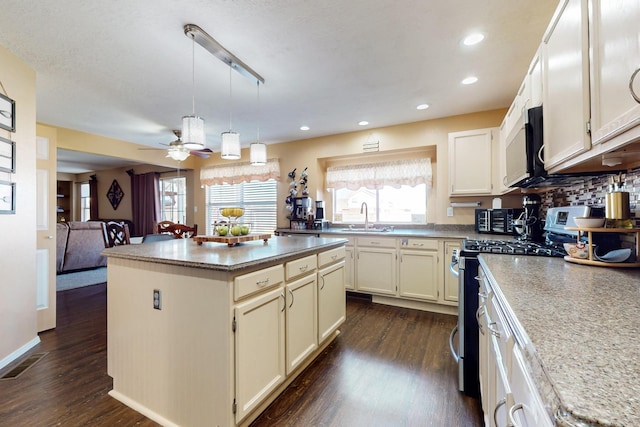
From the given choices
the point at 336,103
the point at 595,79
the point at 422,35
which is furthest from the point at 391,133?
the point at 595,79

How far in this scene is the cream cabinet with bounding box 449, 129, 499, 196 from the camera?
3.19m

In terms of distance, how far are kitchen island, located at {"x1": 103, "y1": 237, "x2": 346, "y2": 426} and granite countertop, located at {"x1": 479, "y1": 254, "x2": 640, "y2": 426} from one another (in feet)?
3.69

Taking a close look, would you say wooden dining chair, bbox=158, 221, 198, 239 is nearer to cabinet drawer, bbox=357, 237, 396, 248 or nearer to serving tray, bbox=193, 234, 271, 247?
serving tray, bbox=193, 234, 271, 247

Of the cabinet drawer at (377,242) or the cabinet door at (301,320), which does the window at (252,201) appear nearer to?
the cabinet drawer at (377,242)

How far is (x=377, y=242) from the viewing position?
3.48 m

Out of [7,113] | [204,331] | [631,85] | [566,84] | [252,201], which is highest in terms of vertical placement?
[7,113]

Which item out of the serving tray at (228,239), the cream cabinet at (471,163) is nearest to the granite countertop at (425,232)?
the cream cabinet at (471,163)

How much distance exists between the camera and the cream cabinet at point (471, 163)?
126 inches

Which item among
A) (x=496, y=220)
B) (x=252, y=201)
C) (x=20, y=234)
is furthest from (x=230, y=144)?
(x=252, y=201)

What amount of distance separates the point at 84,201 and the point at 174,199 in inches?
A: 168

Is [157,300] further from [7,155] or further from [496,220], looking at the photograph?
[496,220]

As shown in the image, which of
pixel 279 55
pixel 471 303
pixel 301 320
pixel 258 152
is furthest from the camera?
pixel 258 152

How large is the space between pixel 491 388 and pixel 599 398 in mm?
951

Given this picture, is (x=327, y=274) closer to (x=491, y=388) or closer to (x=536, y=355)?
(x=491, y=388)
